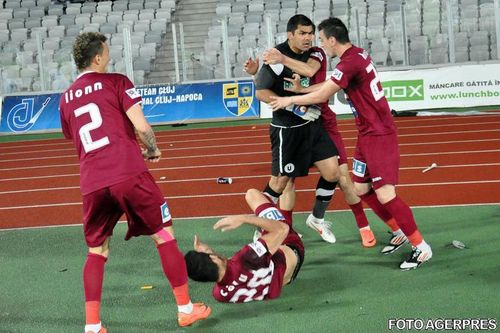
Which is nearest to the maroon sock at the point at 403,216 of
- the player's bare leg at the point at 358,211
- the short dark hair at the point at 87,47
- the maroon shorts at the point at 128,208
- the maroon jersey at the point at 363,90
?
the maroon jersey at the point at 363,90

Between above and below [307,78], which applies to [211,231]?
below

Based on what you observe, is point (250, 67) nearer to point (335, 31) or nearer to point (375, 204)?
point (335, 31)

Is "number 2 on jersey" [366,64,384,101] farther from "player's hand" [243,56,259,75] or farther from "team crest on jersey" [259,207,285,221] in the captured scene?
"team crest on jersey" [259,207,285,221]

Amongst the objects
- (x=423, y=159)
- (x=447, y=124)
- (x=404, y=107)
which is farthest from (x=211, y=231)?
(x=404, y=107)

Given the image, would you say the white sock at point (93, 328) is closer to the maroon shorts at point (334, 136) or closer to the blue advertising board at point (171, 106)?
the maroon shorts at point (334, 136)

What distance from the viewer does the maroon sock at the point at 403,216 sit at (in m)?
6.25

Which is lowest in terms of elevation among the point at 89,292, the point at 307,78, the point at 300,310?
the point at 300,310

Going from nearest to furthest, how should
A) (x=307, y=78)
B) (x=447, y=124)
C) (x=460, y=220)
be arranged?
(x=307, y=78) < (x=460, y=220) < (x=447, y=124)

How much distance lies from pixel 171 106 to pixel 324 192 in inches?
449

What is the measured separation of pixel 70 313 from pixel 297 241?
179cm

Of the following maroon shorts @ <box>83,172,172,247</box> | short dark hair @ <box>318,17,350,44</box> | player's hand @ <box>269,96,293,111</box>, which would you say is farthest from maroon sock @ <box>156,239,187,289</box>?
short dark hair @ <box>318,17,350,44</box>

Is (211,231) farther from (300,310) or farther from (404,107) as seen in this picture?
(404,107)

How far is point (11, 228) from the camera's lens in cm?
873

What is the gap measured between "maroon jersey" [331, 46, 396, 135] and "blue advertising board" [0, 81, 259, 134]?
456 inches
